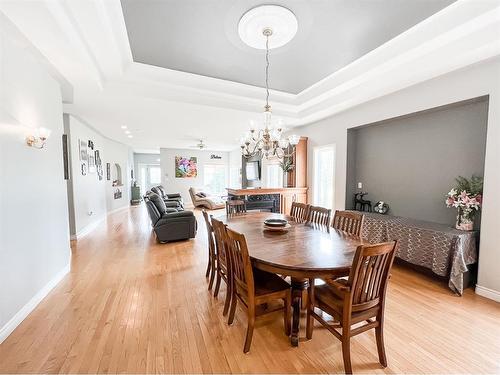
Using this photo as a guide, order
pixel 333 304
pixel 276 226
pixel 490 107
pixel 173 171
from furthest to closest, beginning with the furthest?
pixel 173 171, pixel 276 226, pixel 490 107, pixel 333 304

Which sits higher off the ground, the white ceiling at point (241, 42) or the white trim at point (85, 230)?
the white ceiling at point (241, 42)

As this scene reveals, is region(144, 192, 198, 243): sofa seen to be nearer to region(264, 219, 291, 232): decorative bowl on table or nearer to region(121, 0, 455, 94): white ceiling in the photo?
region(264, 219, 291, 232): decorative bowl on table

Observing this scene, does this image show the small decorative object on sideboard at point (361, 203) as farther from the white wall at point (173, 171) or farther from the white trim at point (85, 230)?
the white wall at point (173, 171)

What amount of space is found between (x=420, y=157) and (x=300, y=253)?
2956mm

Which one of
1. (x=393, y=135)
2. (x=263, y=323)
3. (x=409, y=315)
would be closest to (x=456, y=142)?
(x=393, y=135)

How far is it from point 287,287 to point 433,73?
318 centimetres

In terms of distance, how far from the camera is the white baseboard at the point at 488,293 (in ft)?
7.95

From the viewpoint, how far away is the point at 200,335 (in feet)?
6.34

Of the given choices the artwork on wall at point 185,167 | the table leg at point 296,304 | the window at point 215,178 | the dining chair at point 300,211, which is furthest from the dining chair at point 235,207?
the window at point 215,178

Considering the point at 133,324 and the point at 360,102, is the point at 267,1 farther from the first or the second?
the point at 133,324

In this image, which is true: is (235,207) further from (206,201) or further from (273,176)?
(206,201)

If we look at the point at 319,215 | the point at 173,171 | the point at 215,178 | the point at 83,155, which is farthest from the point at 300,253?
the point at 215,178

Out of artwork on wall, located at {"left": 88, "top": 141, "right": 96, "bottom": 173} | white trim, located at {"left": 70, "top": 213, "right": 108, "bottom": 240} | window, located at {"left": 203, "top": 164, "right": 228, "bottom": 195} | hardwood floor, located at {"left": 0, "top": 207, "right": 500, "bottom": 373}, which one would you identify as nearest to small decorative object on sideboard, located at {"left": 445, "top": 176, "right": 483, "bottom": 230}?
hardwood floor, located at {"left": 0, "top": 207, "right": 500, "bottom": 373}

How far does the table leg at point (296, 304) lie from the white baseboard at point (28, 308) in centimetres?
242
